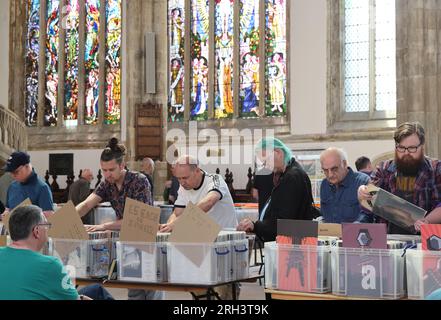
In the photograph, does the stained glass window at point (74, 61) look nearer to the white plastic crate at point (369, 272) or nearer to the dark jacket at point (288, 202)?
the dark jacket at point (288, 202)

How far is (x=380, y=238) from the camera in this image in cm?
385

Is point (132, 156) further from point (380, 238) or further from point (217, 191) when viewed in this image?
point (380, 238)

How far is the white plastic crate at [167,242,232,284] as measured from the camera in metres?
4.36

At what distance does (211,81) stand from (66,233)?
13.5m

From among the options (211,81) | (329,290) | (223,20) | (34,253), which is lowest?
(329,290)

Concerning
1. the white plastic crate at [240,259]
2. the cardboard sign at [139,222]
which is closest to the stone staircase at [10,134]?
the cardboard sign at [139,222]

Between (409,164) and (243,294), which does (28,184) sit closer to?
(243,294)

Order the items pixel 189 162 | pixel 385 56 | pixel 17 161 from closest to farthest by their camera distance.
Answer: pixel 189 162 → pixel 17 161 → pixel 385 56

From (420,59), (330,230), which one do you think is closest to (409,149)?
(330,230)

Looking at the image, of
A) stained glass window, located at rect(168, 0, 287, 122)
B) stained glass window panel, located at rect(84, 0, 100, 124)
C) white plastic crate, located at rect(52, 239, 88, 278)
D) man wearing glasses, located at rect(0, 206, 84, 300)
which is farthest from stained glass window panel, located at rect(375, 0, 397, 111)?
man wearing glasses, located at rect(0, 206, 84, 300)

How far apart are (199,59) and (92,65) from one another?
9.43 feet

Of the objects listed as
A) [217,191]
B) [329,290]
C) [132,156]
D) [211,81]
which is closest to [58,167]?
[132,156]

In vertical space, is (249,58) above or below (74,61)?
below

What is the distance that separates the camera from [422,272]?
3.74 metres
